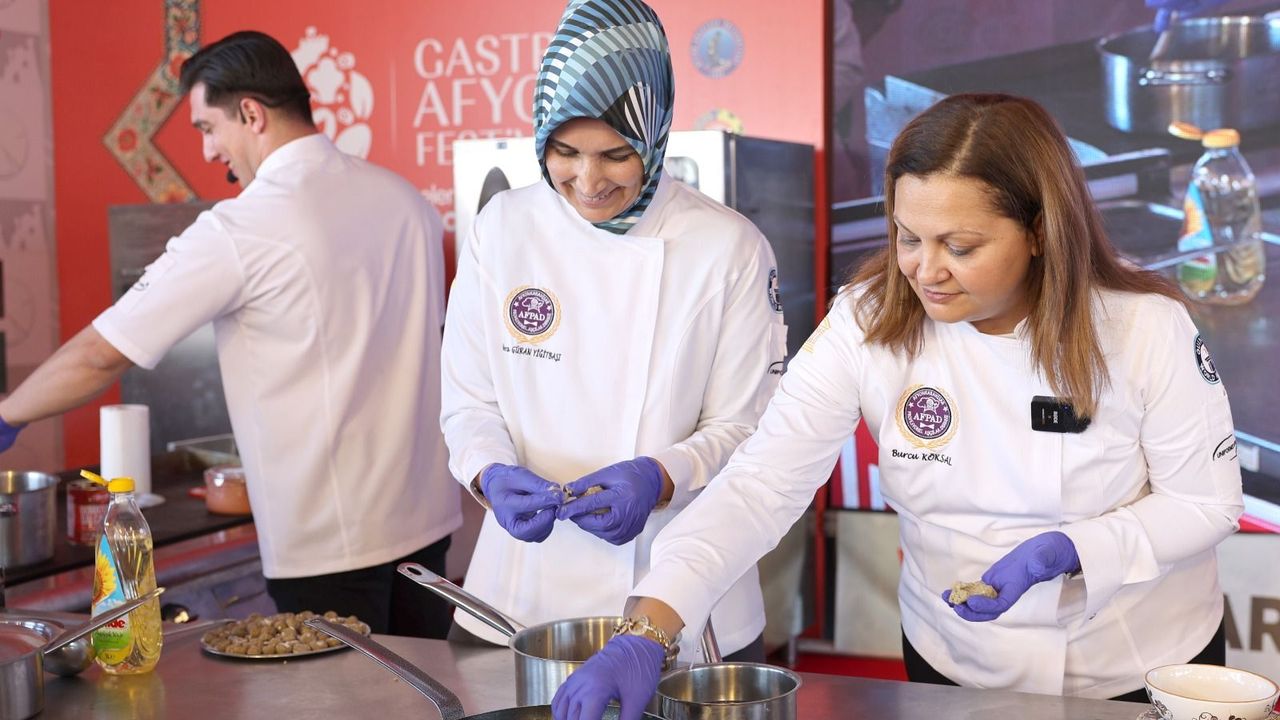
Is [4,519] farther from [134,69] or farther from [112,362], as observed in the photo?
[134,69]

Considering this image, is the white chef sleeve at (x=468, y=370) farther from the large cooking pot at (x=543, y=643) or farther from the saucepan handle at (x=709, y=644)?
the saucepan handle at (x=709, y=644)

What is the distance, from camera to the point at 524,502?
1.75 metres

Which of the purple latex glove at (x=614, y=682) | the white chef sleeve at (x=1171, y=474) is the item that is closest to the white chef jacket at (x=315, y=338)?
the purple latex glove at (x=614, y=682)

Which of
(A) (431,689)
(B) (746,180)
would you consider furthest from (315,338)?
(B) (746,180)

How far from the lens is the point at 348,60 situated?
4789 millimetres

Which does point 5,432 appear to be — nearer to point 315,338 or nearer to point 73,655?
point 315,338

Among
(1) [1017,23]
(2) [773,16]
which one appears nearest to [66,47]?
(2) [773,16]

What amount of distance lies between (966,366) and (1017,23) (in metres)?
2.48

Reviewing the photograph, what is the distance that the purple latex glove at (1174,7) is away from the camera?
358cm

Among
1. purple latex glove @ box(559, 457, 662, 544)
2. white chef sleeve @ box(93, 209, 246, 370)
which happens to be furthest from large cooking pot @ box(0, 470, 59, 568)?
purple latex glove @ box(559, 457, 662, 544)

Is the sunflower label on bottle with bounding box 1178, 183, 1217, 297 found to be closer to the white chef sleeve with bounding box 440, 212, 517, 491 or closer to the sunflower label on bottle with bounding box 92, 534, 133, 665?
the white chef sleeve with bounding box 440, 212, 517, 491

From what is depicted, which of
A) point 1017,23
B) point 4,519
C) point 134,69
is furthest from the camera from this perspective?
point 134,69

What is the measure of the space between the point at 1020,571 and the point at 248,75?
1844 mm

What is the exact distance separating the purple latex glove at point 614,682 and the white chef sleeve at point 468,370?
67 cm
